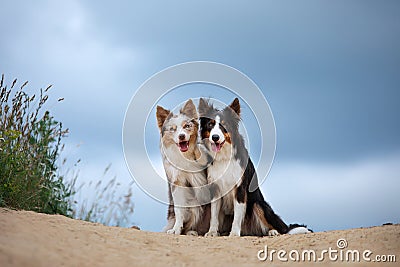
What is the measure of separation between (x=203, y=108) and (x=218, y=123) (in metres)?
0.41

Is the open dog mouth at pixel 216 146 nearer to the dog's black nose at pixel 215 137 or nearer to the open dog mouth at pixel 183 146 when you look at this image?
the dog's black nose at pixel 215 137

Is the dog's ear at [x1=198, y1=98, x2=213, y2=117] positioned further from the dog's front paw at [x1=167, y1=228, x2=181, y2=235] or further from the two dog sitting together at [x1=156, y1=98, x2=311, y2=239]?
A: the dog's front paw at [x1=167, y1=228, x2=181, y2=235]

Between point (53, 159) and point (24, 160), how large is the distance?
0.58 m

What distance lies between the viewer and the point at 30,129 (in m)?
8.01

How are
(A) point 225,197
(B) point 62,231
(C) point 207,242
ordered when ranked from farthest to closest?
(A) point 225,197, (C) point 207,242, (B) point 62,231

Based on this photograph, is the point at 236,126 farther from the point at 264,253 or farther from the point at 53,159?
the point at 53,159

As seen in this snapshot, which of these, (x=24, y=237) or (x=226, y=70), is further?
(x=226, y=70)

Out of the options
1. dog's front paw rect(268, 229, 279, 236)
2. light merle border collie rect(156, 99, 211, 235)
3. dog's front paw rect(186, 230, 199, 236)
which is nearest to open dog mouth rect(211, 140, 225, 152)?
light merle border collie rect(156, 99, 211, 235)

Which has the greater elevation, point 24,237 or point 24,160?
point 24,160

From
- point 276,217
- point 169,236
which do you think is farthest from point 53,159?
point 276,217

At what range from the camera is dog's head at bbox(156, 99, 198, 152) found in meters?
7.34

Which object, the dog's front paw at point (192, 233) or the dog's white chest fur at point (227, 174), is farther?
the dog's front paw at point (192, 233)

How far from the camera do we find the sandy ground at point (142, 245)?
4527 mm

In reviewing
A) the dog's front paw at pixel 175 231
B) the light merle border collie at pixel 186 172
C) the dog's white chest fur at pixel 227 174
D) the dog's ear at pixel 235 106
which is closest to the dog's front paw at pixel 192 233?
the light merle border collie at pixel 186 172
